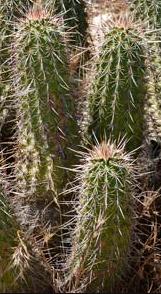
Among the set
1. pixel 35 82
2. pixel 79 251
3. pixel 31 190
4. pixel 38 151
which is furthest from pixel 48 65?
pixel 79 251

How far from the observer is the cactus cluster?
2.52 m

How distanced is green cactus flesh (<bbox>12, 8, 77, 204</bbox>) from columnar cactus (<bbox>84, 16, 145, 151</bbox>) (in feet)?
0.46

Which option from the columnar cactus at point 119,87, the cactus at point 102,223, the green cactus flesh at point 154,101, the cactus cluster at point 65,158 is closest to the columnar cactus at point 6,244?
the cactus cluster at point 65,158

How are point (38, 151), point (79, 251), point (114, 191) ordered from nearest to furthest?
point (114, 191) → point (79, 251) → point (38, 151)

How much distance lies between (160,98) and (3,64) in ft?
2.68

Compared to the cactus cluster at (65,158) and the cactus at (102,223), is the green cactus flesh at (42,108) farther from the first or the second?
the cactus at (102,223)

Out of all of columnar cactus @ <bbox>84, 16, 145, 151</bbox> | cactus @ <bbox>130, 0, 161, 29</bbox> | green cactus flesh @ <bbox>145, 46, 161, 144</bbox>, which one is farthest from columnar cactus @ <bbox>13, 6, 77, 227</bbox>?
cactus @ <bbox>130, 0, 161, 29</bbox>

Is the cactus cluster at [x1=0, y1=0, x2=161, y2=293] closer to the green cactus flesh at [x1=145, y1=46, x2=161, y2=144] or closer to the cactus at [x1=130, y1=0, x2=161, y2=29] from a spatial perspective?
the green cactus flesh at [x1=145, y1=46, x2=161, y2=144]

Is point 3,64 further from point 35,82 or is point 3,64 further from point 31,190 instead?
point 31,190

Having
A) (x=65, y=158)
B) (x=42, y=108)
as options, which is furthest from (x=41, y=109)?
(x=65, y=158)

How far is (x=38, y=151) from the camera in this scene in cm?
287

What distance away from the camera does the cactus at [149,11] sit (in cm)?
330

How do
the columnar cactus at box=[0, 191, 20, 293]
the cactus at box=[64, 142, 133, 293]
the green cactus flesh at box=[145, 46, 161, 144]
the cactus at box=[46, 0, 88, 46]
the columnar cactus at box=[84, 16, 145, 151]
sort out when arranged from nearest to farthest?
the cactus at box=[64, 142, 133, 293] → the columnar cactus at box=[0, 191, 20, 293] → the columnar cactus at box=[84, 16, 145, 151] → the green cactus flesh at box=[145, 46, 161, 144] → the cactus at box=[46, 0, 88, 46]

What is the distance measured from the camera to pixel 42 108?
2760 mm
